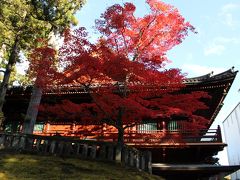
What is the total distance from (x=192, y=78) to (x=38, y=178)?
12.4 m

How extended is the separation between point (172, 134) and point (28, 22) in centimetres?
1221

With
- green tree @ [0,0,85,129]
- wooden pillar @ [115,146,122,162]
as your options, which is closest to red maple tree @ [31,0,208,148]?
wooden pillar @ [115,146,122,162]

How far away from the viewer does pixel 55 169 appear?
435 inches

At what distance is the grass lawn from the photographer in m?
10.2

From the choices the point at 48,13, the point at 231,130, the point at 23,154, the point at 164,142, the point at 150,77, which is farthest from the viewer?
the point at 231,130

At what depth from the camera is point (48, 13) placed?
66.1 ft

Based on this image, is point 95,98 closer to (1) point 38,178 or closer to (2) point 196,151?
(1) point 38,178

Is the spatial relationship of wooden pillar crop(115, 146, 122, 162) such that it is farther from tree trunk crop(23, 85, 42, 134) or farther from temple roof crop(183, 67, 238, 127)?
temple roof crop(183, 67, 238, 127)

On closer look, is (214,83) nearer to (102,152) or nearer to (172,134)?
(172,134)

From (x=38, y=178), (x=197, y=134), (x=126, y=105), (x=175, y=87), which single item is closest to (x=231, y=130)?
(x=197, y=134)

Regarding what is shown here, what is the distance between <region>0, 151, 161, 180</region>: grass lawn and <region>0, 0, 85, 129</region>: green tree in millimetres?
8261

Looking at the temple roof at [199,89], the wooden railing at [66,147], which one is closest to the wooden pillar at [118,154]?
the wooden railing at [66,147]

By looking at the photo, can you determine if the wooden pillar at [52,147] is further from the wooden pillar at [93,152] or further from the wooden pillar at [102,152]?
the wooden pillar at [102,152]

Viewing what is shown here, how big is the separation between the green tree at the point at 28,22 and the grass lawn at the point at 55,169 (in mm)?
8261
